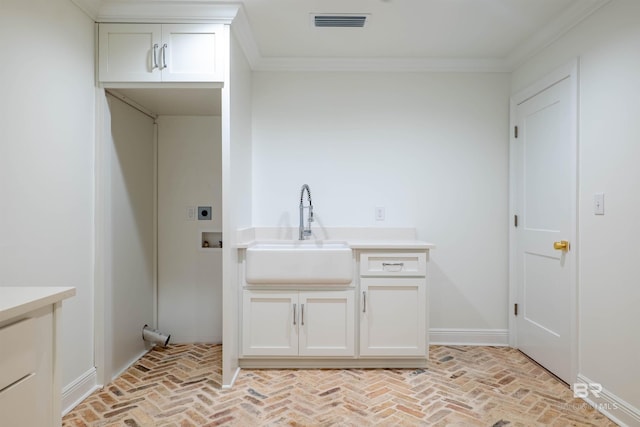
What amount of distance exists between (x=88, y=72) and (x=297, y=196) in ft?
5.46

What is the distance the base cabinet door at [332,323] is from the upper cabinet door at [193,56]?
1.63 m

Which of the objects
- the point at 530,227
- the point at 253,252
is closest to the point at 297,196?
the point at 253,252

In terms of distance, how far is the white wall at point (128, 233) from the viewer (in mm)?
2301

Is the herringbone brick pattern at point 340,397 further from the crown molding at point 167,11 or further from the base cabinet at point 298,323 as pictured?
the crown molding at point 167,11

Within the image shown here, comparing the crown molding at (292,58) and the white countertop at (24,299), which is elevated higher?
the crown molding at (292,58)

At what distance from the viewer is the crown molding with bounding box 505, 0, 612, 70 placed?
211 cm

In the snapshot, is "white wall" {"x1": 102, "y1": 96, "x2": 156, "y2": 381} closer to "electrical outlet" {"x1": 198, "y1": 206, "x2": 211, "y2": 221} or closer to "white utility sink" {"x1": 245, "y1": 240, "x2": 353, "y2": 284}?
"electrical outlet" {"x1": 198, "y1": 206, "x2": 211, "y2": 221}

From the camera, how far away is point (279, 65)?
2.98 meters

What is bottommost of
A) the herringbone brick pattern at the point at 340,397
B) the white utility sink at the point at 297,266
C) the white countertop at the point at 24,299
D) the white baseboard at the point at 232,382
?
the herringbone brick pattern at the point at 340,397

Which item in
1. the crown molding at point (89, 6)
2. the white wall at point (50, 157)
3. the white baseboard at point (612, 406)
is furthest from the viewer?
the crown molding at point (89, 6)

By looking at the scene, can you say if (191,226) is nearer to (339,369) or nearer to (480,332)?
(339,369)

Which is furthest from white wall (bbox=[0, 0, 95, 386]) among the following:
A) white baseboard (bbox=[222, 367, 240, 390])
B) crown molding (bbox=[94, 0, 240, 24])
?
white baseboard (bbox=[222, 367, 240, 390])

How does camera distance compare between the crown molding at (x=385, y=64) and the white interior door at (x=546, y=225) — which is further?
the crown molding at (x=385, y=64)

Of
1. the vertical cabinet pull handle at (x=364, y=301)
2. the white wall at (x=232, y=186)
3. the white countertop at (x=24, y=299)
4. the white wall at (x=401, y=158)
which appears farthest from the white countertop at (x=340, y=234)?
the white countertop at (x=24, y=299)
